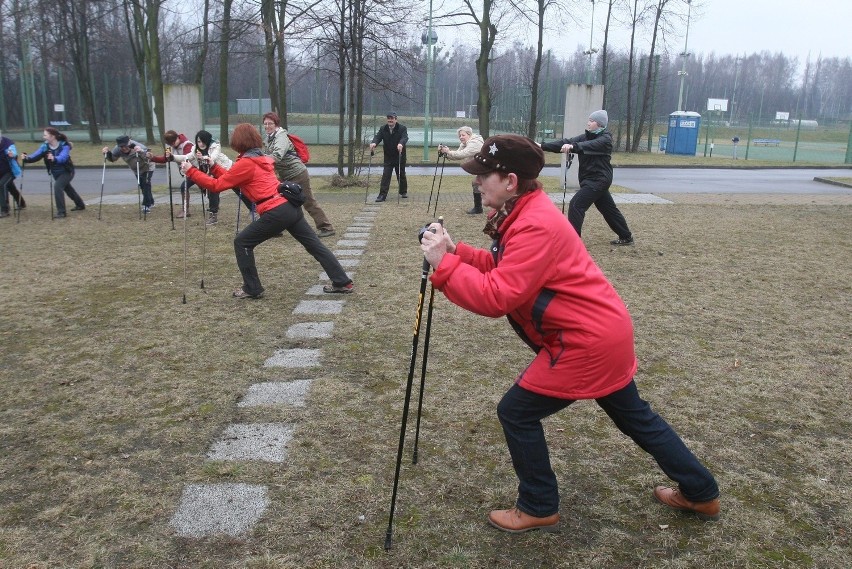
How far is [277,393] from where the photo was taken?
4797 millimetres

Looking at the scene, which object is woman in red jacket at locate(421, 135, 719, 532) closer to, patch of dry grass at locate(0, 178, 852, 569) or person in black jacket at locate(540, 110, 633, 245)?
patch of dry grass at locate(0, 178, 852, 569)

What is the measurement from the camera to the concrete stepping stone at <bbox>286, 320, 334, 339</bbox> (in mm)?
6125

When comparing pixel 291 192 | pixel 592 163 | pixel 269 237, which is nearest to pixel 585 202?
pixel 592 163

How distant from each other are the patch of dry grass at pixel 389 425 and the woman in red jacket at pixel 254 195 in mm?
498

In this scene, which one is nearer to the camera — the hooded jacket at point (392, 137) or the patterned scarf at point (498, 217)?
the patterned scarf at point (498, 217)

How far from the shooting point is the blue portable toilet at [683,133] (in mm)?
33231

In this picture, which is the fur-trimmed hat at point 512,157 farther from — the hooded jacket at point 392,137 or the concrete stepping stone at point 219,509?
the hooded jacket at point 392,137

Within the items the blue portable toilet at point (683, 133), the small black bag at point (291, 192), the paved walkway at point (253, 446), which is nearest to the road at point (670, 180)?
the blue portable toilet at point (683, 133)

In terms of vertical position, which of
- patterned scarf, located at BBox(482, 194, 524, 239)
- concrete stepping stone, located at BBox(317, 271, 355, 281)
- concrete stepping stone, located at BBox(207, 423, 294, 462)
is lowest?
concrete stepping stone, located at BBox(207, 423, 294, 462)

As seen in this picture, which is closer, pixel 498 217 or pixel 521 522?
pixel 498 217

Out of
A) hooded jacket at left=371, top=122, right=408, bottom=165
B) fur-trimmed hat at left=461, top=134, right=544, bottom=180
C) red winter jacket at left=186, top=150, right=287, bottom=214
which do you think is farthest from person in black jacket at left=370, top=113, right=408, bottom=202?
fur-trimmed hat at left=461, top=134, right=544, bottom=180

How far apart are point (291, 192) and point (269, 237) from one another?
1.74 ft

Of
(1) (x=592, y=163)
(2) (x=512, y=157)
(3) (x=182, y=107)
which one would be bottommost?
(1) (x=592, y=163)

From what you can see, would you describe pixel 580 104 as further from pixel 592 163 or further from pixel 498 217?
pixel 498 217
